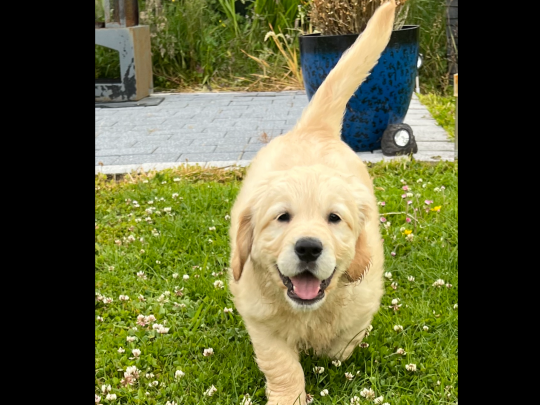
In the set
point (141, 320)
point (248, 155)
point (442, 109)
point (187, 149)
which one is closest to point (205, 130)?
point (187, 149)

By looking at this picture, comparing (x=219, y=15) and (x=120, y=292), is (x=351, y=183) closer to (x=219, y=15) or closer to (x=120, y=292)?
(x=120, y=292)

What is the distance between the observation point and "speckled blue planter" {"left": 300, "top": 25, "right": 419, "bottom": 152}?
5.40 m

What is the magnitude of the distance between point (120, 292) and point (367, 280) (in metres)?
1.45

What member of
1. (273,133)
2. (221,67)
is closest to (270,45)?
(221,67)

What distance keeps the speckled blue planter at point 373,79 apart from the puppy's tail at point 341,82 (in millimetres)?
2092

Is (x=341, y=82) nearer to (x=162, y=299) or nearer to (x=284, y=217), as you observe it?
(x=284, y=217)

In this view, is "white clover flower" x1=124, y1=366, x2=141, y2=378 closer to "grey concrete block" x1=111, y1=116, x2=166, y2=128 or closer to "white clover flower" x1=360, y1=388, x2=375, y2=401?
"white clover flower" x1=360, y1=388, x2=375, y2=401

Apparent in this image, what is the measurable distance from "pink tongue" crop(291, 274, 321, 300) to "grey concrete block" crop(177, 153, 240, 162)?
3.56 metres

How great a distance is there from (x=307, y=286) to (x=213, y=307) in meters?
0.98

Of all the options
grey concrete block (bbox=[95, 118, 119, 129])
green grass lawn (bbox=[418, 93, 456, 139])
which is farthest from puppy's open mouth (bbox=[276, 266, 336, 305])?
grey concrete block (bbox=[95, 118, 119, 129])

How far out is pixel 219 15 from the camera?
1073 centimetres

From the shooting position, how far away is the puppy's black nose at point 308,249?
83.8 inches

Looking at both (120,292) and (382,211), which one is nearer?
(120,292)

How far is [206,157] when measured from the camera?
588cm
